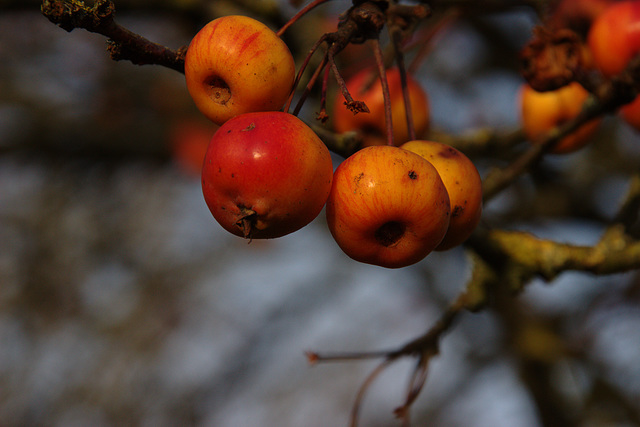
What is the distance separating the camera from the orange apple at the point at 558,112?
1.90 metres

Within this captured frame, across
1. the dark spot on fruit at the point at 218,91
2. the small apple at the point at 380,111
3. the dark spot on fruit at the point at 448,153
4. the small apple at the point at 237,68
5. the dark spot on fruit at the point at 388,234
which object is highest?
the small apple at the point at 237,68

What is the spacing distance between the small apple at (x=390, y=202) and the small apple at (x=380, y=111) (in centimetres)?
79

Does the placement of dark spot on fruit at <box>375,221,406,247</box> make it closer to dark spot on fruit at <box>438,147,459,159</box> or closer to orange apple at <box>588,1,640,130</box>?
dark spot on fruit at <box>438,147,459,159</box>

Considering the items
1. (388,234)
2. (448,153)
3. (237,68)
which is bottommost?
(388,234)

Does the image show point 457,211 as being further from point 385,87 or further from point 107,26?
point 107,26

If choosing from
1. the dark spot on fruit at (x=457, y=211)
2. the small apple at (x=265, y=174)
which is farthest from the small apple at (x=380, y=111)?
the small apple at (x=265, y=174)

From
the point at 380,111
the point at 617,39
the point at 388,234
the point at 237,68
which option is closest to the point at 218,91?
the point at 237,68

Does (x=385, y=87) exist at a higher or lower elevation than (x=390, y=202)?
higher

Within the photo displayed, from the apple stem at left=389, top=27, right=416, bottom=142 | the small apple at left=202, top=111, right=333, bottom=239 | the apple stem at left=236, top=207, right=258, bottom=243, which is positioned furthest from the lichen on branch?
the apple stem at left=389, top=27, right=416, bottom=142

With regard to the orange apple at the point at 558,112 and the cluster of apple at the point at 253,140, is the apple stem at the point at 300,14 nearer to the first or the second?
the cluster of apple at the point at 253,140

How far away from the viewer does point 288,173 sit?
0.90m

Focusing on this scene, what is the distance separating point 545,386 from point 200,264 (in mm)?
4750

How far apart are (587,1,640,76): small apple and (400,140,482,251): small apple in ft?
3.18

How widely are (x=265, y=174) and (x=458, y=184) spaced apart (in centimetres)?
38
